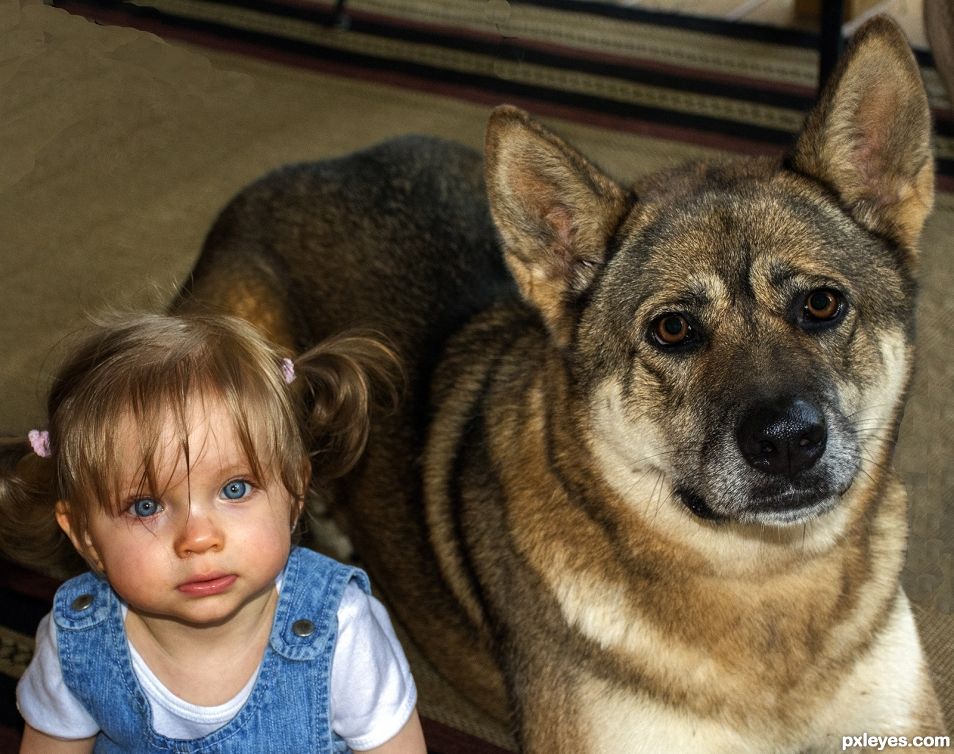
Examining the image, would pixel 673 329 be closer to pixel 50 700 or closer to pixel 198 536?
pixel 198 536

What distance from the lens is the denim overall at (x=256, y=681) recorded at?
2.04 metres

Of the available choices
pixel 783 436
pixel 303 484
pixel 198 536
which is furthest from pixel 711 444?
pixel 198 536

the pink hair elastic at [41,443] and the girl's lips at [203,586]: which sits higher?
the pink hair elastic at [41,443]

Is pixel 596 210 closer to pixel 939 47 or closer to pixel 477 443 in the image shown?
pixel 477 443

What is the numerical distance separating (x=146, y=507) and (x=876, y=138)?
52.4 inches

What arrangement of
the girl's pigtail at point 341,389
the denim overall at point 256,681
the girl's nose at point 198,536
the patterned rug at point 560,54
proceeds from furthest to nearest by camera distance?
the patterned rug at point 560,54 → the girl's pigtail at point 341,389 → the denim overall at point 256,681 → the girl's nose at point 198,536

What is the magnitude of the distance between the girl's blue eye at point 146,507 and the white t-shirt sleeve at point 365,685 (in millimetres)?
415

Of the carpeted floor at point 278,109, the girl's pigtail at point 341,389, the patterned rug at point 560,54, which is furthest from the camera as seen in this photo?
the patterned rug at point 560,54

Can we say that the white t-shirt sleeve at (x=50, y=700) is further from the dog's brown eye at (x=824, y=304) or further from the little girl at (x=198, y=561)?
the dog's brown eye at (x=824, y=304)

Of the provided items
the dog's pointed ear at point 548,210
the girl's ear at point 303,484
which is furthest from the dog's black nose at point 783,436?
the girl's ear at point 303,484

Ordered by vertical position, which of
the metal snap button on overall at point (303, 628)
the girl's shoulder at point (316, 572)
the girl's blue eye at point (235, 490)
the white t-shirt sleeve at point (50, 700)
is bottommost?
the white t-shirt sleeve at point (50, 700)

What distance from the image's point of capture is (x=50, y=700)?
211 centimetres

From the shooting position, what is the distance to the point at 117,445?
6.08 ft

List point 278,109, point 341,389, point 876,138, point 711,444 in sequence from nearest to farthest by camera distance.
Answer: point 711,444 → point 876,138 → point 341,389 → point 278,109
